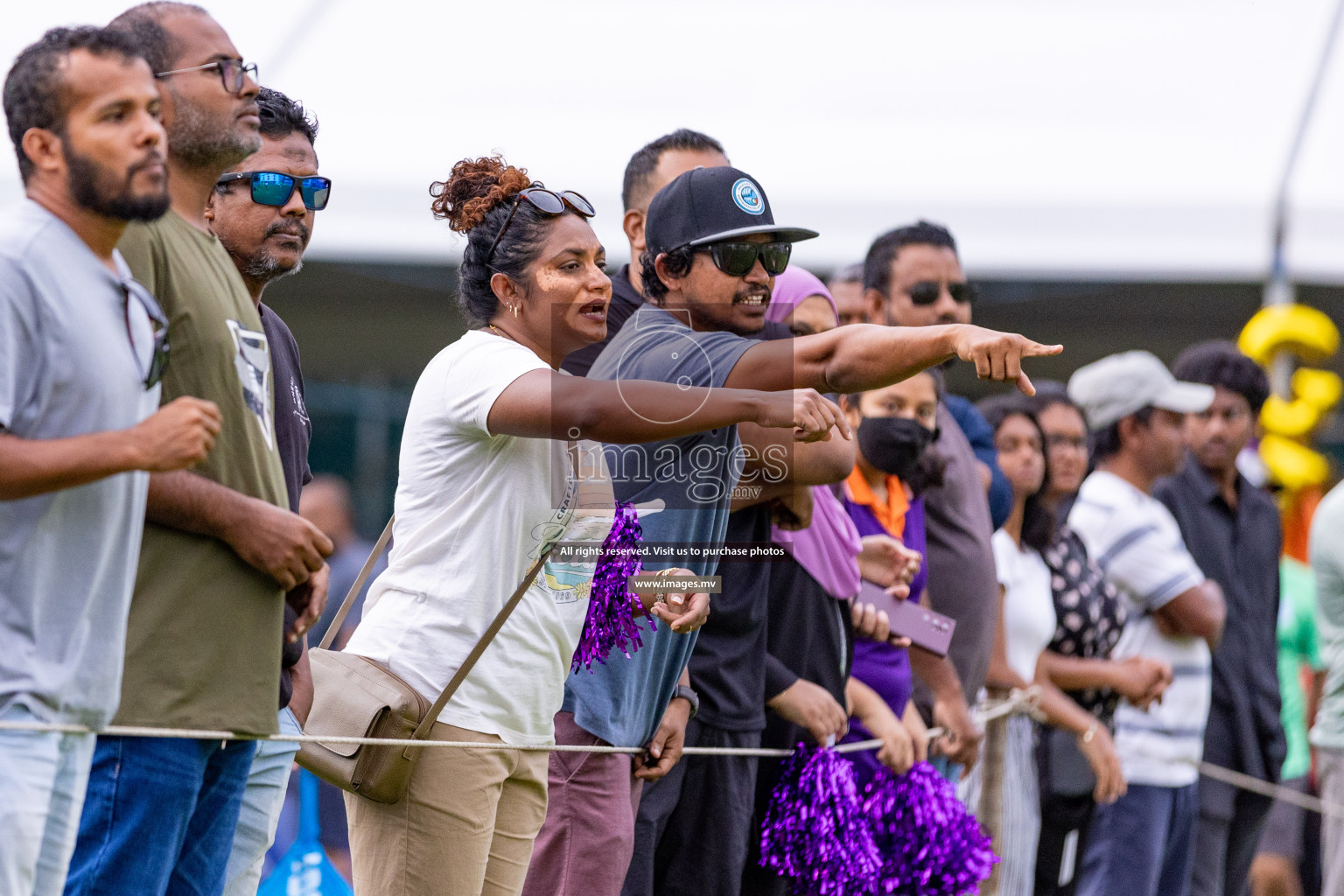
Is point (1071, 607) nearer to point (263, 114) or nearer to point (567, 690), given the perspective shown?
point (567, 690)

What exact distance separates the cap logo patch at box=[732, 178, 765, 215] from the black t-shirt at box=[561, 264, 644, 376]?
33cm

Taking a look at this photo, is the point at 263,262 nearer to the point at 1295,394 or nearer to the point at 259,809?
the point at 259,809

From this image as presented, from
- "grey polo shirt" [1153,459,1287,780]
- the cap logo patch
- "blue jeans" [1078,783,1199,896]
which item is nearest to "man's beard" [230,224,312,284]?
the cap logo patch

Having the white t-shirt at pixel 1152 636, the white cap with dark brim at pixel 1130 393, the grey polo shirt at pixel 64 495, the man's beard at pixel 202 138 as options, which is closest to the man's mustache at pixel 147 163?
the grey polo shirt at pixel 64 495

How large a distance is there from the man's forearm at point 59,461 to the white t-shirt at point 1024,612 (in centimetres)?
304

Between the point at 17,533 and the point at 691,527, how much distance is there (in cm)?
131

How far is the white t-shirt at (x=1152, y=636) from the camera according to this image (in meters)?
4.66

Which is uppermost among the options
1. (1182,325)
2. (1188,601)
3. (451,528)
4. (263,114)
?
(1182,325)

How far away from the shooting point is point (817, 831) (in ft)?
10.4

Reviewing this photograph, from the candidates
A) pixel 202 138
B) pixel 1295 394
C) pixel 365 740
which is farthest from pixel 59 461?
pixel 1295 394

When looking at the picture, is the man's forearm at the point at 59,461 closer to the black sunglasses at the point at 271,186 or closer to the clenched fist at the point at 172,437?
the clenched fist at the point at 172,437

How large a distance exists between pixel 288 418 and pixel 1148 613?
3073mm

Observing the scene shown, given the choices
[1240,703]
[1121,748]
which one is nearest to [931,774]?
[1121,748]

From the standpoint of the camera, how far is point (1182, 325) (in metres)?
9.32
